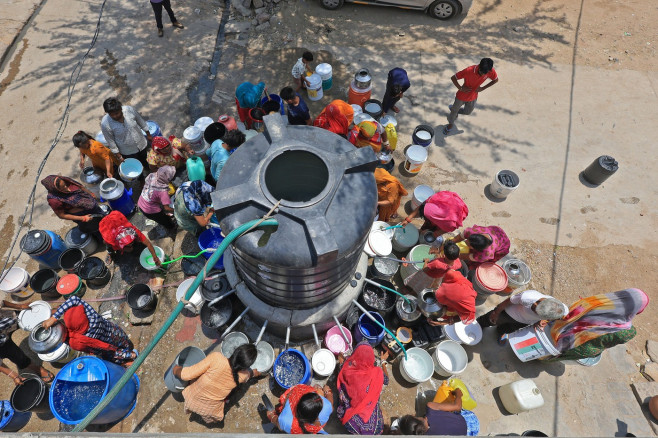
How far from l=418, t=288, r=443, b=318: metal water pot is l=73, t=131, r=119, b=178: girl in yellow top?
17.7 feet

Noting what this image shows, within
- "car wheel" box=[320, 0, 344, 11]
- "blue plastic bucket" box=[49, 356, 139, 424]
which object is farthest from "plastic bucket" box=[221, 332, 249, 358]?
"car wheel" box=[320, 0, 344, 11]

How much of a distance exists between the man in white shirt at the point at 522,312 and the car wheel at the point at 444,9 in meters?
7.82

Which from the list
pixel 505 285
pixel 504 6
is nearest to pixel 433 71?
pixel 504 6

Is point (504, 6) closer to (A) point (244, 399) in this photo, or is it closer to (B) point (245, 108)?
(B) point (245, 108)

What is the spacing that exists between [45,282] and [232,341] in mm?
3211

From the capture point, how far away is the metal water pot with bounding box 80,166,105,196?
19.5 ft

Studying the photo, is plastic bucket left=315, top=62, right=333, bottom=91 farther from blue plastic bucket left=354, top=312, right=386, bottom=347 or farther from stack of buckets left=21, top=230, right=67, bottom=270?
stack of buckets left=21, top=230, right=67, bottom=270

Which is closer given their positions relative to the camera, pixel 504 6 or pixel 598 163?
pixel 598 163

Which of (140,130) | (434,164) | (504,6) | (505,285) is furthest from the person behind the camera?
(504,6)

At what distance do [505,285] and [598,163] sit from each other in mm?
3519

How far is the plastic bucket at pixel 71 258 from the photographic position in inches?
204

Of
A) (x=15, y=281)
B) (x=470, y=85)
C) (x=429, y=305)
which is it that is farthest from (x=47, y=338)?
(x=470, y=85)

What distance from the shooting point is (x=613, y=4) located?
945 cm

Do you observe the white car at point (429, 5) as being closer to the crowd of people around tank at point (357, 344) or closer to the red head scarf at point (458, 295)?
the crowd of people around tank at point (357, 344)
